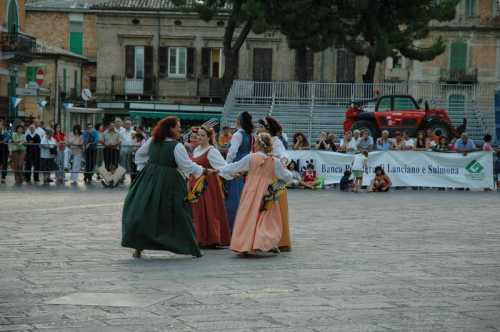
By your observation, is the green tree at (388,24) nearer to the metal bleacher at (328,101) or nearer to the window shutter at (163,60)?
the metal bleacher at (328,101)

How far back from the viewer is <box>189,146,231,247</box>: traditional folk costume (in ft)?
48.4

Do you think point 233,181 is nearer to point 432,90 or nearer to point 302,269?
point 302,269

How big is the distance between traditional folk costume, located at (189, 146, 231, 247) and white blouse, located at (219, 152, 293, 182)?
0.38 metres

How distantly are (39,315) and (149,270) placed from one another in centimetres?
323

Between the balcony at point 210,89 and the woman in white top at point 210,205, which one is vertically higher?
the balcony at point 210,89

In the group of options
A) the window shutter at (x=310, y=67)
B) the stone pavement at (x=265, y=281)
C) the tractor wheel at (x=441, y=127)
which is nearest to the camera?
the stone pavement at (x=265, y=281)

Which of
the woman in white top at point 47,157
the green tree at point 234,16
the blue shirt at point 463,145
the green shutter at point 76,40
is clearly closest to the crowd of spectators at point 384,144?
the blue shirt at point 463,145

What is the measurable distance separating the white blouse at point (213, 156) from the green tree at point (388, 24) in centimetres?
3170

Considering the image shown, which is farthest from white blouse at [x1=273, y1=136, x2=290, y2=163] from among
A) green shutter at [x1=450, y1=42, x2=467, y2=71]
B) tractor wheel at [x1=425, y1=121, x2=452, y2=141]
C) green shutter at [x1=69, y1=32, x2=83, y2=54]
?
green shutter at [x1=69, y1=32, x2=83, y2=54]

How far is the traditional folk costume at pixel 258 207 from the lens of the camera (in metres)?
13.8

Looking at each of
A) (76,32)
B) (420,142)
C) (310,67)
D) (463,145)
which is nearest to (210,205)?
(463,145)

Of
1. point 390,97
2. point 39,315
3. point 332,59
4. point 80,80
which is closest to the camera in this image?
point 39,315

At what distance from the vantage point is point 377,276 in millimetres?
11680

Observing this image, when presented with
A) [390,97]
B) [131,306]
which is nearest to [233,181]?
[131,306]
